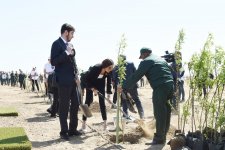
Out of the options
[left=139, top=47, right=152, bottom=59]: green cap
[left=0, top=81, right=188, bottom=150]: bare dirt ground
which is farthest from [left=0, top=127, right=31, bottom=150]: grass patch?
[left=139, top=47, right=152, bottom=59]: green cap

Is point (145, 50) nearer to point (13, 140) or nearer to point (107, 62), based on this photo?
point (107, 62)

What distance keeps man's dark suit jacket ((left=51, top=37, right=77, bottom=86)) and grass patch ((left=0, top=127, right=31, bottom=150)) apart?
127 cm

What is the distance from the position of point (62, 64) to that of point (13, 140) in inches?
65.8

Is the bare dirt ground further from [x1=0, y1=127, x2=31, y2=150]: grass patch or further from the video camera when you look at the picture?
the video camera

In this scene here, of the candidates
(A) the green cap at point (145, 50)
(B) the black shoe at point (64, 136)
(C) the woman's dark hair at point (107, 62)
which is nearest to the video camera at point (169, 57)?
(C) the woman's dark hair at point (107, 62)

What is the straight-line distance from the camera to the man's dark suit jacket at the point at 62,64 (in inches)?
338

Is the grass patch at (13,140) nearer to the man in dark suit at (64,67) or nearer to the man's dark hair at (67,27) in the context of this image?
the man in dark suit at (64,67)

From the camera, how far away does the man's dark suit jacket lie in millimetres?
8578

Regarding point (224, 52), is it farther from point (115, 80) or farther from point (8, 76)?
point (8, 76)

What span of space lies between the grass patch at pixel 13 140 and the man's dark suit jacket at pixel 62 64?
1.27 m

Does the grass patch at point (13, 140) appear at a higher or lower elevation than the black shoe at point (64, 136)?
A: higher

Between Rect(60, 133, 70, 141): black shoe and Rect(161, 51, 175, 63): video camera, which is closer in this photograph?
Rect(60, 133, 70, 141): black shoe

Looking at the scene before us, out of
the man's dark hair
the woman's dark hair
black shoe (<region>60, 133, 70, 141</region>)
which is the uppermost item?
the man's dark hair

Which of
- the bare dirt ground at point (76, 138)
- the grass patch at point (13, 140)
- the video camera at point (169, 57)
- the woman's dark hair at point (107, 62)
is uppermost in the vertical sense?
the video camera at point (169, 57)
